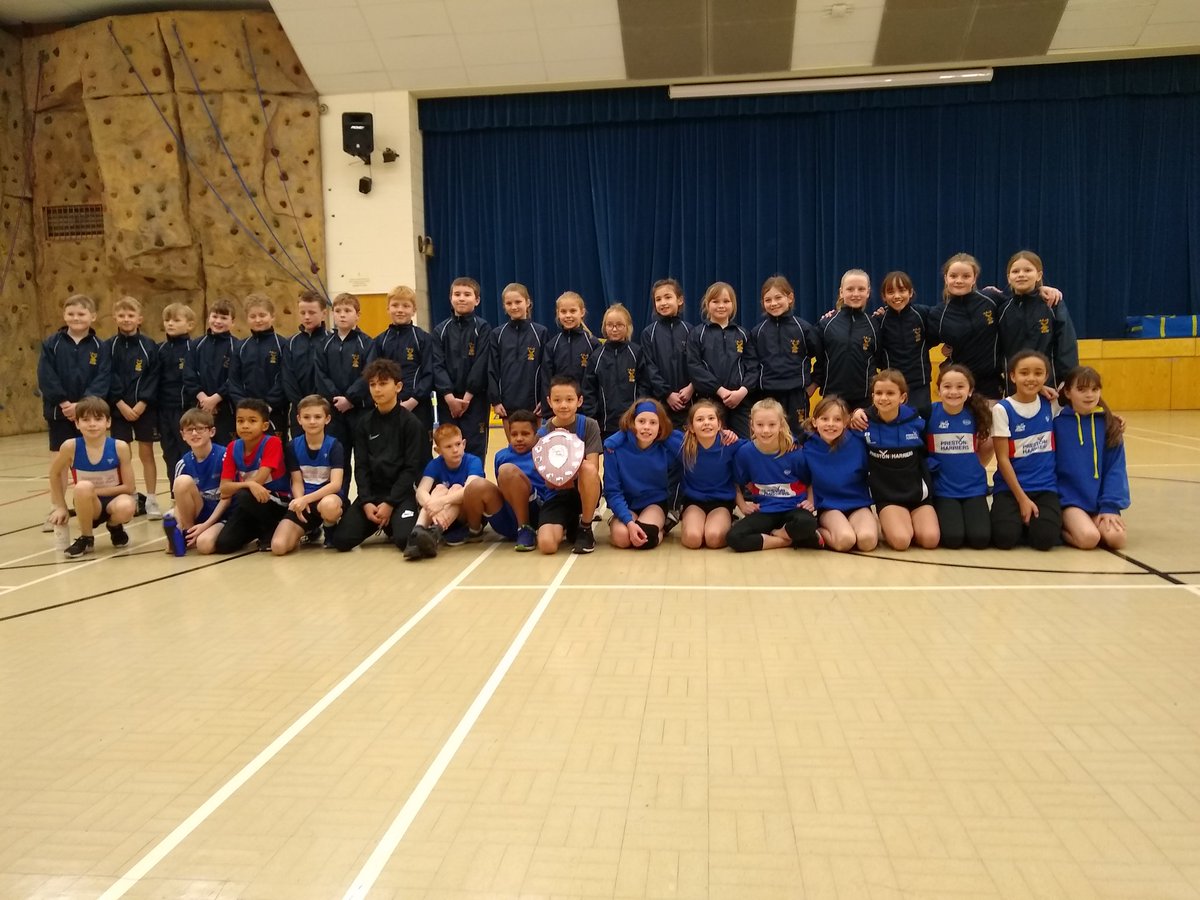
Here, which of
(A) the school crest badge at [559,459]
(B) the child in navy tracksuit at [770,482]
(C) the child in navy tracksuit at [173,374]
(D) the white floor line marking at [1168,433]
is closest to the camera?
(B) the child in navy tracksuit at [770,482]

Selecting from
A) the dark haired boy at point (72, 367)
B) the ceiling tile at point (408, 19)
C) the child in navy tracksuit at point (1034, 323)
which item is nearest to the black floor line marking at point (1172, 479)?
the child in navy tracksuit at point (1034, 323)

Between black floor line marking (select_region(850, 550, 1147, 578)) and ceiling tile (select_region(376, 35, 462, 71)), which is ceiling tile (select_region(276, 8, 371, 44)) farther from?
black floor line marking (select_region(850, 550, 1147, 578))

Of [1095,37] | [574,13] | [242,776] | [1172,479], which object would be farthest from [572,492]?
[1095,37]

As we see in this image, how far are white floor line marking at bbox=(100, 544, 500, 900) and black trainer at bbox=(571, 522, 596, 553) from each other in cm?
105

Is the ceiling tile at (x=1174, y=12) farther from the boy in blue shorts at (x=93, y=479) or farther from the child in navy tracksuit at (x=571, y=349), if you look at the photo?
the boy in blue shorts at (x=93, y=479)

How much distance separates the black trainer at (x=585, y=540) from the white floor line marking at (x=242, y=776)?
3.44 ft

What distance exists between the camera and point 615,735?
1.84 m

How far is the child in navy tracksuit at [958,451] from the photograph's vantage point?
3570 mm

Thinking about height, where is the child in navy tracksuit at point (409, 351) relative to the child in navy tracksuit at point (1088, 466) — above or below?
above

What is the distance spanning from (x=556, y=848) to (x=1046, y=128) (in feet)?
35.7

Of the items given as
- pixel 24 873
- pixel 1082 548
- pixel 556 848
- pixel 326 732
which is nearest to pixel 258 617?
pixel 326 732

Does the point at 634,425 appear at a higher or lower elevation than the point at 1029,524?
higher

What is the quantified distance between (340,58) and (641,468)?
25.1 ft

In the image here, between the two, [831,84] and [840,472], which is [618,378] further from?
[831,84]
